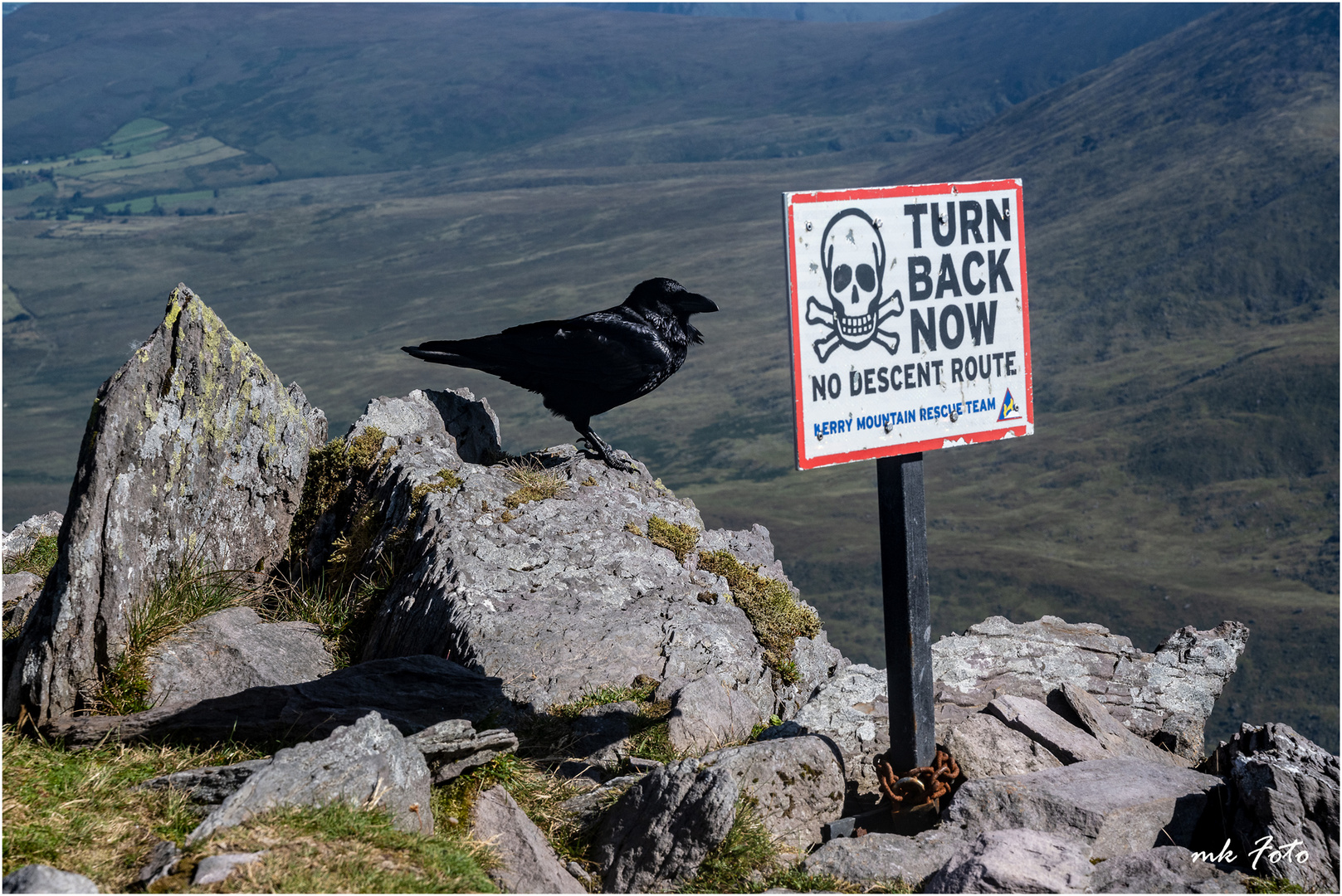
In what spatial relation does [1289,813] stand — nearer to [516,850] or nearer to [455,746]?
[516,850]

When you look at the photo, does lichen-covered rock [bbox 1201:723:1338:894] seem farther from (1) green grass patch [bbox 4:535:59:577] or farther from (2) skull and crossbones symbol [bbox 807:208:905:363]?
(1) green grass patch [bbox 4:535:59:577]

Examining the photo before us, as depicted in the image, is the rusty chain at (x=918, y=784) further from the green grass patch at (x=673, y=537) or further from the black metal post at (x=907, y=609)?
the green grass patch at (x=673, y=537)

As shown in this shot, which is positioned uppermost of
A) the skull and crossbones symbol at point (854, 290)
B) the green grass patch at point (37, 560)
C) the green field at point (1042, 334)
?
the green field at point (1042, 334)

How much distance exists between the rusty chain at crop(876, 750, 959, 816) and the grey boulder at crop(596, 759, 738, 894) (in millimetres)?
831

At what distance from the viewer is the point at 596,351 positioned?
7461mm

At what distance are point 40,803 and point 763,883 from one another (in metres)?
2.66

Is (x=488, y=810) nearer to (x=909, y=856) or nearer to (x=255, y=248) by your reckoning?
(x=909, y=856)

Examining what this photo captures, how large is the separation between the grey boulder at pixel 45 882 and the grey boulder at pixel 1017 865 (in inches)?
114

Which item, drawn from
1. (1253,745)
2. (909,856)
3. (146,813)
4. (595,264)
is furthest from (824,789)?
(595,264)

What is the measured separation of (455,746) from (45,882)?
4.98ft

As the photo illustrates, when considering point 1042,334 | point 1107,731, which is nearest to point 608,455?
point 1107,731

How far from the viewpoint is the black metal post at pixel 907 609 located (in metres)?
4.84

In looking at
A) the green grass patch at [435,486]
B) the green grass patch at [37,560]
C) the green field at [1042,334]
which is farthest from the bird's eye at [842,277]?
the green field at [1042,334]

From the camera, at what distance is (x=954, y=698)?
6.08 m
